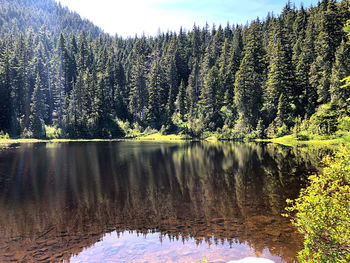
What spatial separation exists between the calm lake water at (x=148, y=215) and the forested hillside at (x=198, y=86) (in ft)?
135

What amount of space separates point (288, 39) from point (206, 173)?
83180 mm

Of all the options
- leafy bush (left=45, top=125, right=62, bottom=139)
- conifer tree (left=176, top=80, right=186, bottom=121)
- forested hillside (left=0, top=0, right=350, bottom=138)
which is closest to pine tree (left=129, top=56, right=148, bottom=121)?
forested hillside (left=0, top=0, right=350, bottom=138)

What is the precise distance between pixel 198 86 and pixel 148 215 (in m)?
99.8

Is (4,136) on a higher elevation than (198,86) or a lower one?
lower

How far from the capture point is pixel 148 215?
60.3 ft

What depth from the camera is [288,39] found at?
318 feet

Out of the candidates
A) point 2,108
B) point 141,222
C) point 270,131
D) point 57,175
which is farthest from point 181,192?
point 2,108

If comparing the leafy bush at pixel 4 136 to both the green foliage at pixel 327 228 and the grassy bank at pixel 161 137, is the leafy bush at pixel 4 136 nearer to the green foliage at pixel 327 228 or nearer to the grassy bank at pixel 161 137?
the grassy bank at pixel 161 137

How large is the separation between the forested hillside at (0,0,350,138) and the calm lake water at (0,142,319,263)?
135ft

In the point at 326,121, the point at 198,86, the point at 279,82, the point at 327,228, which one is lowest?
the point at 327,228

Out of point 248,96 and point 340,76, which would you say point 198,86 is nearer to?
point 248,96

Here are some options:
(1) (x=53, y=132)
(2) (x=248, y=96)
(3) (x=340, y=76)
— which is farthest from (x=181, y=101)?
(3) (x=340, y=76)

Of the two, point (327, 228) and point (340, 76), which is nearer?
point (327, 228)

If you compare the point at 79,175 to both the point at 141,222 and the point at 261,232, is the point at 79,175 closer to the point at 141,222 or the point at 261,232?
the point at 141,222
